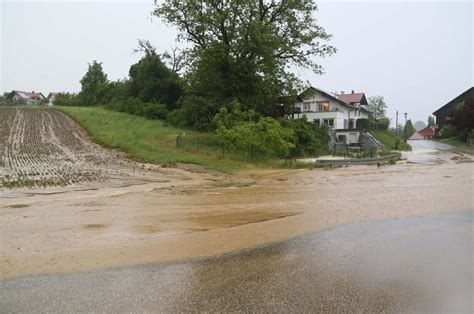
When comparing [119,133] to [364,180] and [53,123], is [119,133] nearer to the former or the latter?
[53,123]

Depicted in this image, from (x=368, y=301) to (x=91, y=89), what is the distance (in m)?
65.1

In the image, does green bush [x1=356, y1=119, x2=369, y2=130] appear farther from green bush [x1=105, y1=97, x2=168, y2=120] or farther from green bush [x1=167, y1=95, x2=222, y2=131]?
green bush [x1=167, y1=95, x2=222, y2=131]

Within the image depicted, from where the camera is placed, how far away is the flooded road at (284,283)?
4980 mm

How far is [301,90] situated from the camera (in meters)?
35.6

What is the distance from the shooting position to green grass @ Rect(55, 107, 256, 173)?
2256 cm

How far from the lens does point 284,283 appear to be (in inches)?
222

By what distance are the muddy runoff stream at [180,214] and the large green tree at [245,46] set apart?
53.9ft

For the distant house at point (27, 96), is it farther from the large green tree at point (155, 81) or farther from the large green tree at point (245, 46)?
the large green tree at point (245, 46)

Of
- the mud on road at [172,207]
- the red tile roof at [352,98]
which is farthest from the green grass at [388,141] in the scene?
the mud on road at [172,207]

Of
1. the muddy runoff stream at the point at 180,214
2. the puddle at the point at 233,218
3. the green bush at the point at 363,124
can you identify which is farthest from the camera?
the green bush at the point at 363,124

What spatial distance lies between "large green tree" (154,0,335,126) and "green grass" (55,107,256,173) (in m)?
5.21

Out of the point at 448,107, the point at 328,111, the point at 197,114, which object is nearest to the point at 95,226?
the point at 197,114

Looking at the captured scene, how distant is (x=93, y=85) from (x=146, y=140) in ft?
132

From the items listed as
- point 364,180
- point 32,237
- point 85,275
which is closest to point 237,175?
point 364,180
